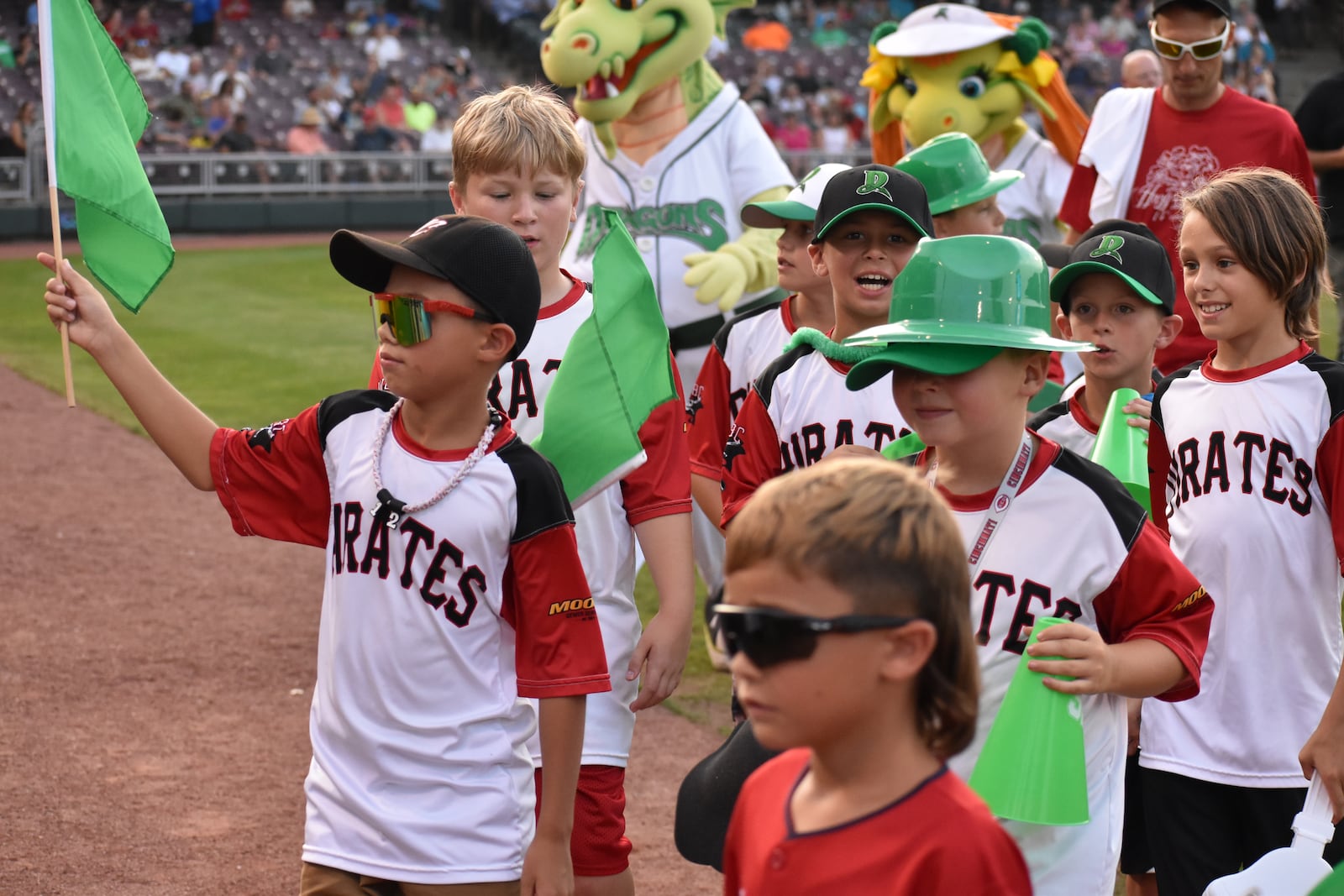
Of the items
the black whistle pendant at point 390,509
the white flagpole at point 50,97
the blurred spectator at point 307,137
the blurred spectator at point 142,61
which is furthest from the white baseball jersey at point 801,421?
the blurred spectator at point 142,61

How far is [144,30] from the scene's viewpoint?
26.7 m

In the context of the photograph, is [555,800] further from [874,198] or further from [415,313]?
[874,198]

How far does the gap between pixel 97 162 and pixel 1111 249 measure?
2333mm

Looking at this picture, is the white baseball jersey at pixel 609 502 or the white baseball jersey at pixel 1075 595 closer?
the white baseball jersey at pixel 1075 595

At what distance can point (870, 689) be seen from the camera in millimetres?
2045

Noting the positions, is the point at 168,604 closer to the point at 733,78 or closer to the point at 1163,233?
the point at 1163,233

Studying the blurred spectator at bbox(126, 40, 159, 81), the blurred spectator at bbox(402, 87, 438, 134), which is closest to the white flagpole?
the blurred spectator at bbox(126, 40, 159, 81)

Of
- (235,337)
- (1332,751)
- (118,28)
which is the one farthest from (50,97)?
(118,28)

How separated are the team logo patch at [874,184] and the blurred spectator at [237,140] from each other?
65.8ft

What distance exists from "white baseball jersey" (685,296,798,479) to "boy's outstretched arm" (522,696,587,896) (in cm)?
153

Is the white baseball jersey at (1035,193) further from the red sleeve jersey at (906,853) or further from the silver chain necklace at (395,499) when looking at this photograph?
the red sleeve jersey at (906,853)

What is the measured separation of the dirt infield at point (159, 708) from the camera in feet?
16.3

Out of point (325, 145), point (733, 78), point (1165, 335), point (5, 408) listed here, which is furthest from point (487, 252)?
point (733, 78)

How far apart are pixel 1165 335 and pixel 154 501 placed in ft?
23.1
